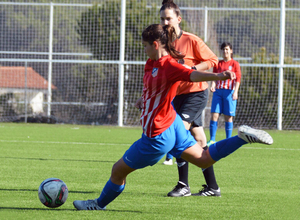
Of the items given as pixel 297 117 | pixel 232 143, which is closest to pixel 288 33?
pixel 297 117

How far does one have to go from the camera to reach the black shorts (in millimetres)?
4832

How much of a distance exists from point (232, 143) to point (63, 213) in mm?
1510

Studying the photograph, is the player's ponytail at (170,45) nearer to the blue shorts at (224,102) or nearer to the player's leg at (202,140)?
the player's leg at (202,140)

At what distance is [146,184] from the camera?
17.4 ft

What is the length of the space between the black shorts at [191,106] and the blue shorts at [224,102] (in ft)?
16.2

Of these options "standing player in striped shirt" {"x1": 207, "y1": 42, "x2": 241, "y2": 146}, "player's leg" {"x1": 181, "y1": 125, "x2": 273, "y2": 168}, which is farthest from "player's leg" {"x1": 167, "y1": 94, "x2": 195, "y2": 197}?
"standing player in striped shirt" {"x1": 207, "y1": 42, "x2": 241, "y2": 146}

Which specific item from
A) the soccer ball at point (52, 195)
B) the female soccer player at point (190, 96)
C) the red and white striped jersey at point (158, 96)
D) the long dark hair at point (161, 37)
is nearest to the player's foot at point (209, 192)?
the female soccer player at point (190, 96)

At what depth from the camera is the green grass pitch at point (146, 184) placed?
391cm

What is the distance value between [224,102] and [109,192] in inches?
256

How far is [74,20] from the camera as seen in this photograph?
1938cm

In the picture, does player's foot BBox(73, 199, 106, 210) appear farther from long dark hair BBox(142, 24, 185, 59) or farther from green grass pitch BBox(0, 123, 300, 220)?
long dark hair BBox(142, 24, 185, 59)

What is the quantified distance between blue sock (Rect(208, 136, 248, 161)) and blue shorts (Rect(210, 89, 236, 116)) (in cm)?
619

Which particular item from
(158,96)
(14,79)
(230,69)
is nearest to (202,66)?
(158,96)

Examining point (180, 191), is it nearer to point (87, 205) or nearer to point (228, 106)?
point (87, 205)
